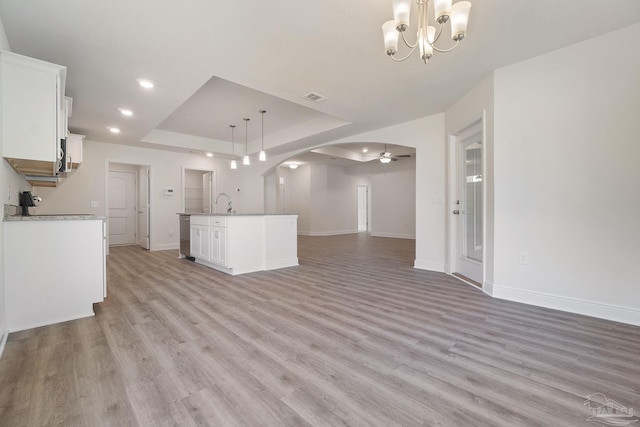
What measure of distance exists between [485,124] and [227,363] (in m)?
3.70

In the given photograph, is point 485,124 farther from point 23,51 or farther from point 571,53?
point 23,51

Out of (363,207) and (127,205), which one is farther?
(363,207)

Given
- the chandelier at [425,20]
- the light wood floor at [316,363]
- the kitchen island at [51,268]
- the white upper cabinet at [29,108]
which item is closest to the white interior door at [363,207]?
the light wood floor at [316,363]

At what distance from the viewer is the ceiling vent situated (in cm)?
378

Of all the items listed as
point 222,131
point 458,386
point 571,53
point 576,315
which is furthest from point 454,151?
point 222,131

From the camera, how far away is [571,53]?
8.99 ft

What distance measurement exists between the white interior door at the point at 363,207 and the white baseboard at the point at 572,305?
9.82 m

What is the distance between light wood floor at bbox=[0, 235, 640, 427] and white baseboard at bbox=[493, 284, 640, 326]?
A: 0.40 ft

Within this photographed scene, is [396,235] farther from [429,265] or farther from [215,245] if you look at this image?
[215,245]

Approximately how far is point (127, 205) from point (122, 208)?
0.48 ft

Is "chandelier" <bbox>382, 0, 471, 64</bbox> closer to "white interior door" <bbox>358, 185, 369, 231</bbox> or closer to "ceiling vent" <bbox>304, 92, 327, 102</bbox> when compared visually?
"ceiling vent" <bbox>304, 92, 327, 102</bbox>

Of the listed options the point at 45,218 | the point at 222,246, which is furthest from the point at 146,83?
the point at 222,246

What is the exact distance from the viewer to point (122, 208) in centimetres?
770

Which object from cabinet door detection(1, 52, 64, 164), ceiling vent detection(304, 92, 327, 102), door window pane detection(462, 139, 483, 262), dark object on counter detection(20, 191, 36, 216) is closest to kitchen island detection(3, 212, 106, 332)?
cabinet door detection(1, 52, 64, 164)
